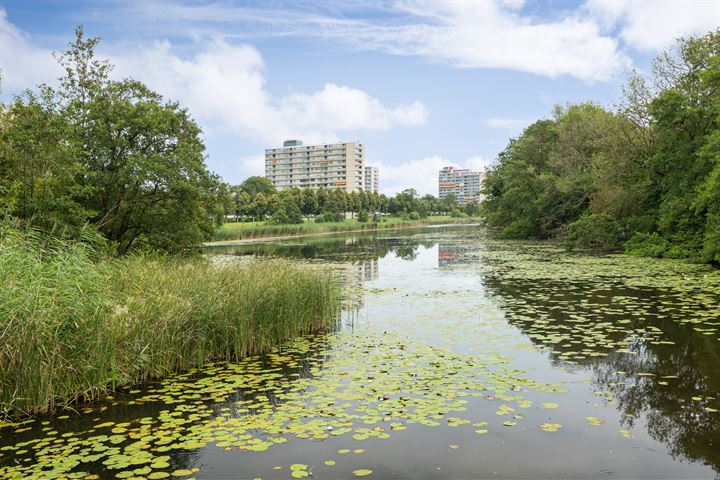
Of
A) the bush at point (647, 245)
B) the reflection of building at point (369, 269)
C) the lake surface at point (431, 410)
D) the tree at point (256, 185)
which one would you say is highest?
the tree at point (256, 185)

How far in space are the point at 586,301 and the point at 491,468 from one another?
32.0 feet

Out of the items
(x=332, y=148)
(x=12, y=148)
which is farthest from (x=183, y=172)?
(x=332, y=148)

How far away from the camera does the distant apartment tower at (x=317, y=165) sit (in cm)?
17450

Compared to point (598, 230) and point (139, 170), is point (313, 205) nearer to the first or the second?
point (598, 230)

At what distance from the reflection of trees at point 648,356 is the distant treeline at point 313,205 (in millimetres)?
43782

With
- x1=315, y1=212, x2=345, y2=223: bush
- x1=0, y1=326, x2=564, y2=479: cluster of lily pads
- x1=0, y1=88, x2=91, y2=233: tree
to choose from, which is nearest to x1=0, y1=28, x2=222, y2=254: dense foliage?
x1=0, y1=88, x2=91, y2=233: tree

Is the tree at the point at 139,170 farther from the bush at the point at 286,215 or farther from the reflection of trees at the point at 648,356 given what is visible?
the bush at the point at 286,215

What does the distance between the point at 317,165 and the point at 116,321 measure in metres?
173

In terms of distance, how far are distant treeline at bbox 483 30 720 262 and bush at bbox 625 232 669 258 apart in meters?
0.05

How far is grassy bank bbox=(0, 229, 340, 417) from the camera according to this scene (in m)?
6.50

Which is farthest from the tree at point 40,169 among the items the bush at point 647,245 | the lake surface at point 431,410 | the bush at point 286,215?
the bush at point 286,215

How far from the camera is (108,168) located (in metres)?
18.5

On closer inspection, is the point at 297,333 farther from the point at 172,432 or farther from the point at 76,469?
the point at 76,469

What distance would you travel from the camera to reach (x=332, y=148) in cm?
17650
